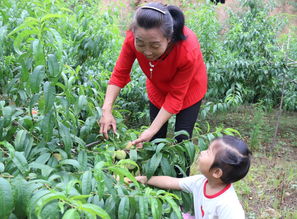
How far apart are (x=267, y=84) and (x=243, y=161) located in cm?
365

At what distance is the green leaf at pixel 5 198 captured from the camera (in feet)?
2.93

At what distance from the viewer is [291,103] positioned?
529 cm

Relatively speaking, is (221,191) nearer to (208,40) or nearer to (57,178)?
(57,178)

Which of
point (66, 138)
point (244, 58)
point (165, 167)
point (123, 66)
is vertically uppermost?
point (123, 66)

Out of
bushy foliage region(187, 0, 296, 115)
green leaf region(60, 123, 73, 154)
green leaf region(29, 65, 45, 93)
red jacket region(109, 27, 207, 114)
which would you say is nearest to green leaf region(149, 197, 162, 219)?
green leaf region(60, 123, 73, 154)

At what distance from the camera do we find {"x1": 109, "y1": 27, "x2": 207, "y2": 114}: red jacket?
75.2 inches

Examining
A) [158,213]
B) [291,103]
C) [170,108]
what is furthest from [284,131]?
[158,213]

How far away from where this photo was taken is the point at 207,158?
1691 millimetres

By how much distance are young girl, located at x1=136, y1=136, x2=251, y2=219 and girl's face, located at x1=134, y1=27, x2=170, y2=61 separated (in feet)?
1.72

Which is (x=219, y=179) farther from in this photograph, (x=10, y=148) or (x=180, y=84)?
(x=10, y=148)

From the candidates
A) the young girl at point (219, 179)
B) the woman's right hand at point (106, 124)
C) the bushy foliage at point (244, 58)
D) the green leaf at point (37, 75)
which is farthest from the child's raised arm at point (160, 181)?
the bushy foliage at point (244, 58)

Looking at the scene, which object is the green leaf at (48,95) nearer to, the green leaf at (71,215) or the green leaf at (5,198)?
the green leaf at (5,198)

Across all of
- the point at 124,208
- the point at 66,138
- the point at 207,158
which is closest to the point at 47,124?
the point at 66,138

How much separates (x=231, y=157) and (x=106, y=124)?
2.17 feet
